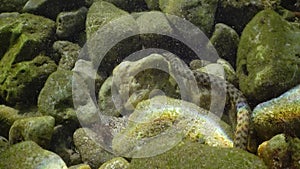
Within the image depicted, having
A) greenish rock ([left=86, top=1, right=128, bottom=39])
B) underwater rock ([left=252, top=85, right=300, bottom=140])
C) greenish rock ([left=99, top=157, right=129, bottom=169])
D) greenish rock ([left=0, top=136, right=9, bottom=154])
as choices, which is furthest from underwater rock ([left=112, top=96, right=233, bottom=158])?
greenish rock ([left=86, top=1, right=128, bottom=39])

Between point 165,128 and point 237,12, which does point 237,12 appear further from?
point 165,128

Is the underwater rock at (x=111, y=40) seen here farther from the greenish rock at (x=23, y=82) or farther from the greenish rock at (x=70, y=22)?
the greenish rock at (x=23, y=82)

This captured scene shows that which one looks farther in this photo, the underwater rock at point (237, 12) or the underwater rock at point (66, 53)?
the underwater rock at point (66, 53)

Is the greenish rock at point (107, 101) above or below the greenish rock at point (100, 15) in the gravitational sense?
below

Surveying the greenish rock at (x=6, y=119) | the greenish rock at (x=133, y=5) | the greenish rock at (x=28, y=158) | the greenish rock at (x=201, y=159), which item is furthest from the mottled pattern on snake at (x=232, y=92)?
the greenish rock at (x=6, y=119)

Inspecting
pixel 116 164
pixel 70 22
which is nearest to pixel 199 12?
pixel 70 22

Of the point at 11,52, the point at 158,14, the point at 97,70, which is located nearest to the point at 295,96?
the point at 158,14
